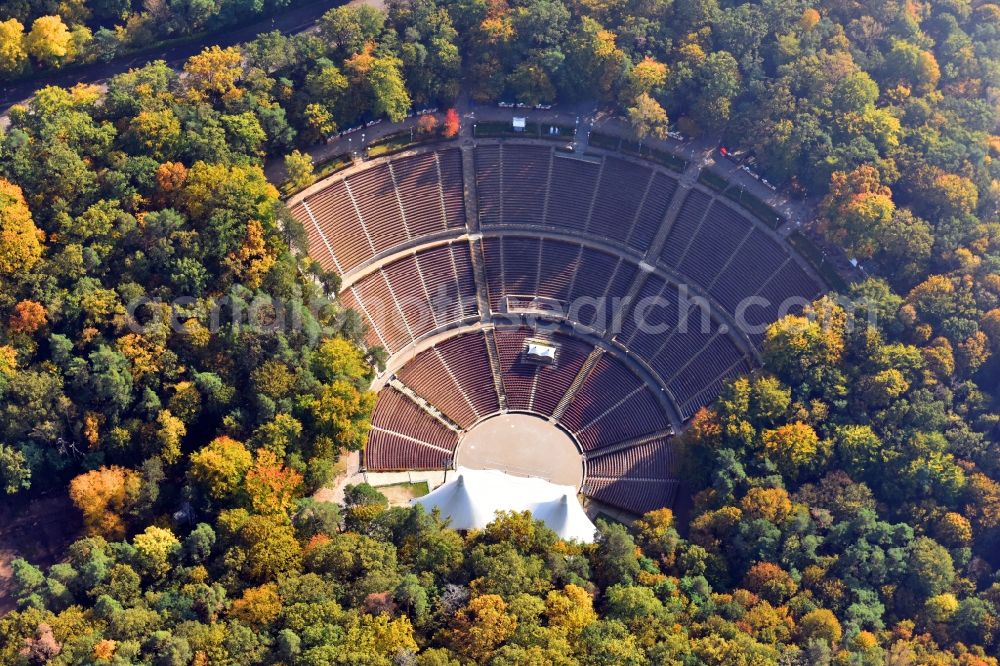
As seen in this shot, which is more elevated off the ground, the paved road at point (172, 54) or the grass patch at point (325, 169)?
the paved road at point (172, 54)

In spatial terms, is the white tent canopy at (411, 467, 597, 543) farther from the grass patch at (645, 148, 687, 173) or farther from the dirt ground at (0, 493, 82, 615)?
the grass patch at (645, 148, 687, 173)

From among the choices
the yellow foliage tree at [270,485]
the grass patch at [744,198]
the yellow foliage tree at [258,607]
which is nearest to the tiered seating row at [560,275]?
the grass patch at [744,198]

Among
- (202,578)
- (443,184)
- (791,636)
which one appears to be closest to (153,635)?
(202,578)

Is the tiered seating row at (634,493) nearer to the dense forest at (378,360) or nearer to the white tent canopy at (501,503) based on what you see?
the dense forest at (378,360)

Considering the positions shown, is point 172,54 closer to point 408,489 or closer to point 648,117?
point 648,117

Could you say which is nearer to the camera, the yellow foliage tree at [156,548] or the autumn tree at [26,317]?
the yellow foliage tree at [156,548]

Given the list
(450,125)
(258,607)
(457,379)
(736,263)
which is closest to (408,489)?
(457,379)

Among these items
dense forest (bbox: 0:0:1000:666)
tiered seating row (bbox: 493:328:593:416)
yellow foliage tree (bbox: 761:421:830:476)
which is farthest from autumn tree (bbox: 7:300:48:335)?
yellow foliage tree (bbox: 761:421:830:476)
